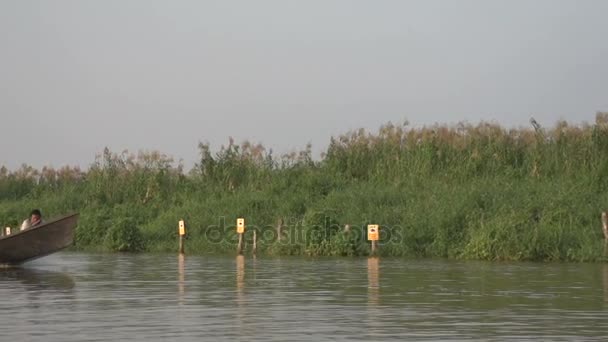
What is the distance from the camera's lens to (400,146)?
136 ft

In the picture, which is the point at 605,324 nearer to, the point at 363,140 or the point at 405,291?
the point at 405,291

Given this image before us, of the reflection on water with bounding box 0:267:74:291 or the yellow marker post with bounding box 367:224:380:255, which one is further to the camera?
the yellow marker post with bounding box 367:224:380:255

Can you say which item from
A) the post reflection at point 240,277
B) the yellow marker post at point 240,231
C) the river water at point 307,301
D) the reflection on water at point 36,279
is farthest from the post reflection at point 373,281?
the reflection on water at point 36,279

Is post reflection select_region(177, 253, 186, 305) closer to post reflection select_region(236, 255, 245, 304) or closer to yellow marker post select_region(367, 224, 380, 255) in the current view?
post reflection select_region(236, 255, 245, 304)

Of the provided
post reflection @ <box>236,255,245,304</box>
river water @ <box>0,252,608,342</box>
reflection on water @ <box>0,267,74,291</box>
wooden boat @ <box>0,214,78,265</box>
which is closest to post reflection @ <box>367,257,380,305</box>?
river water @ <box>0,252,608,342</box>

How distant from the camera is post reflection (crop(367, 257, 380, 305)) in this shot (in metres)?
19.7

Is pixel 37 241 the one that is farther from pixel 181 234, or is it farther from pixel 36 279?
pixel 181 234

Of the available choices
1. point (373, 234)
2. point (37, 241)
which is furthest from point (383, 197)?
point (37, 241)

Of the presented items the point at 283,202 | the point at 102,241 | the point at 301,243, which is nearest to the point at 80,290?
the point at 301,243

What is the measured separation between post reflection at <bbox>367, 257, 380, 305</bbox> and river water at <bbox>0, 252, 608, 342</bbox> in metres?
0.02

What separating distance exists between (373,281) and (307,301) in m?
4.50

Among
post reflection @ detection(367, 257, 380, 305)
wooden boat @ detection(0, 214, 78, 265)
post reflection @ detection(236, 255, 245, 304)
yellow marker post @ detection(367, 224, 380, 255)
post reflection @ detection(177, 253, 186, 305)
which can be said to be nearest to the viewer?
post reflection @ detection(367, 257, 380, 305)

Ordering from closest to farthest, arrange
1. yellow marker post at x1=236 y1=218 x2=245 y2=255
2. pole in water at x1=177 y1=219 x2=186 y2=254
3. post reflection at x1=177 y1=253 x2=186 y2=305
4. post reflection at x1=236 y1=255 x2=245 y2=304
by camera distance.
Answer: post reflection at x1=177 y1=253 x2=186 y2=305, post reflection at x1=236 y1=255 x2=245 y2=304, yellow marker post at x1=236 y1=218 x2=245 y2=255, pole in water at x1=177 y1=219 x2=186 y2=254

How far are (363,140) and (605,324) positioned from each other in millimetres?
27305
